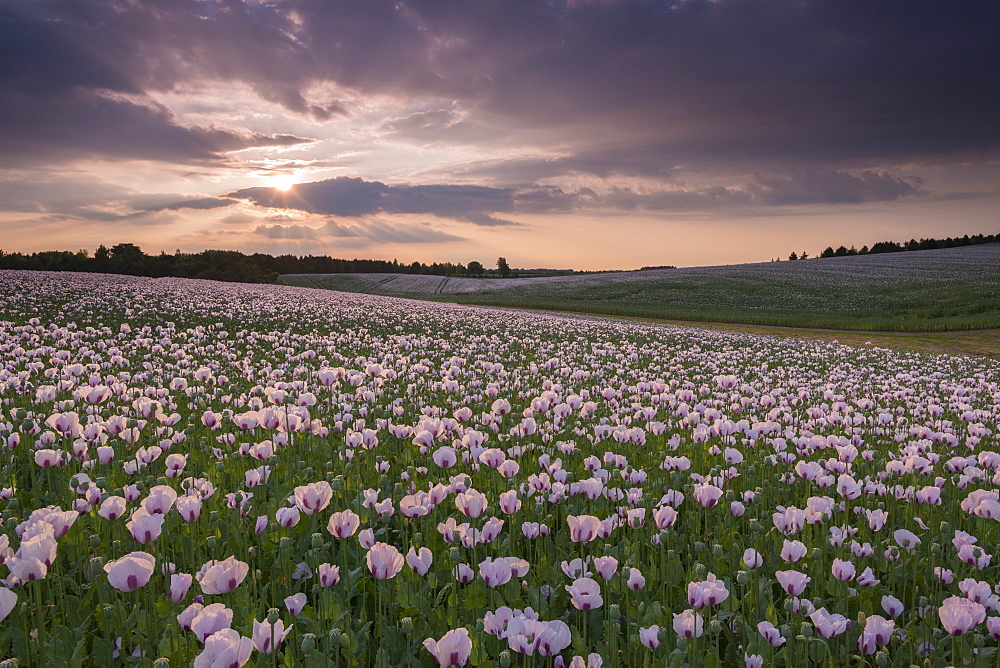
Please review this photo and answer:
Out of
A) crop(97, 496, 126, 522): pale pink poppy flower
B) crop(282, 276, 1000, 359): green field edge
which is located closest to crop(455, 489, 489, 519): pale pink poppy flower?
crop(97, 496, 126, 522): pale pink poppy flower

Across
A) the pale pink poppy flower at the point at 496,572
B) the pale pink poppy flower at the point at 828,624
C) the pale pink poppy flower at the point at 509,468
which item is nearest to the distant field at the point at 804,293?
the pale pink poppy flower at the point at 509,468

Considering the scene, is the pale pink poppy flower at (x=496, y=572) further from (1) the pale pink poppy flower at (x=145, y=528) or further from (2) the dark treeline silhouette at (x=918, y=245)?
(2) the dark treeline silhouette at (x=918, y=245)

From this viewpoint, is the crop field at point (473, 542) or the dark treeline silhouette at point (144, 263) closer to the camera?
the crop field at point (473, 542)

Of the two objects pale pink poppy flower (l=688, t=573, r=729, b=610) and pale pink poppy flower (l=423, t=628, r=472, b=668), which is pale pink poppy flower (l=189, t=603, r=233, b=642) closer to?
pale pink poppy flower (l=423, t=628, r=472, b=668)

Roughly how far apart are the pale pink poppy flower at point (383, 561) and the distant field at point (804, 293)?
136 ft

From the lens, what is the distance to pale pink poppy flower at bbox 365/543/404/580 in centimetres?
239

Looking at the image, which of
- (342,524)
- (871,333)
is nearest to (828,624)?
(342,524)

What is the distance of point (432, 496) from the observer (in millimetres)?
3336

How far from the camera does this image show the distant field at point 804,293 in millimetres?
41125

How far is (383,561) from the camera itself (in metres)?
2.42

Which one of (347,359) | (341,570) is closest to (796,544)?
(341,570)

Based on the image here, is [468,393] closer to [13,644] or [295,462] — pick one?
[295,462]

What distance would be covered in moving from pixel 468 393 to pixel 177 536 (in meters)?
5.21

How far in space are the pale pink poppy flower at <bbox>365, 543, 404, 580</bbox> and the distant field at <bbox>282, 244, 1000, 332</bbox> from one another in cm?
4149
